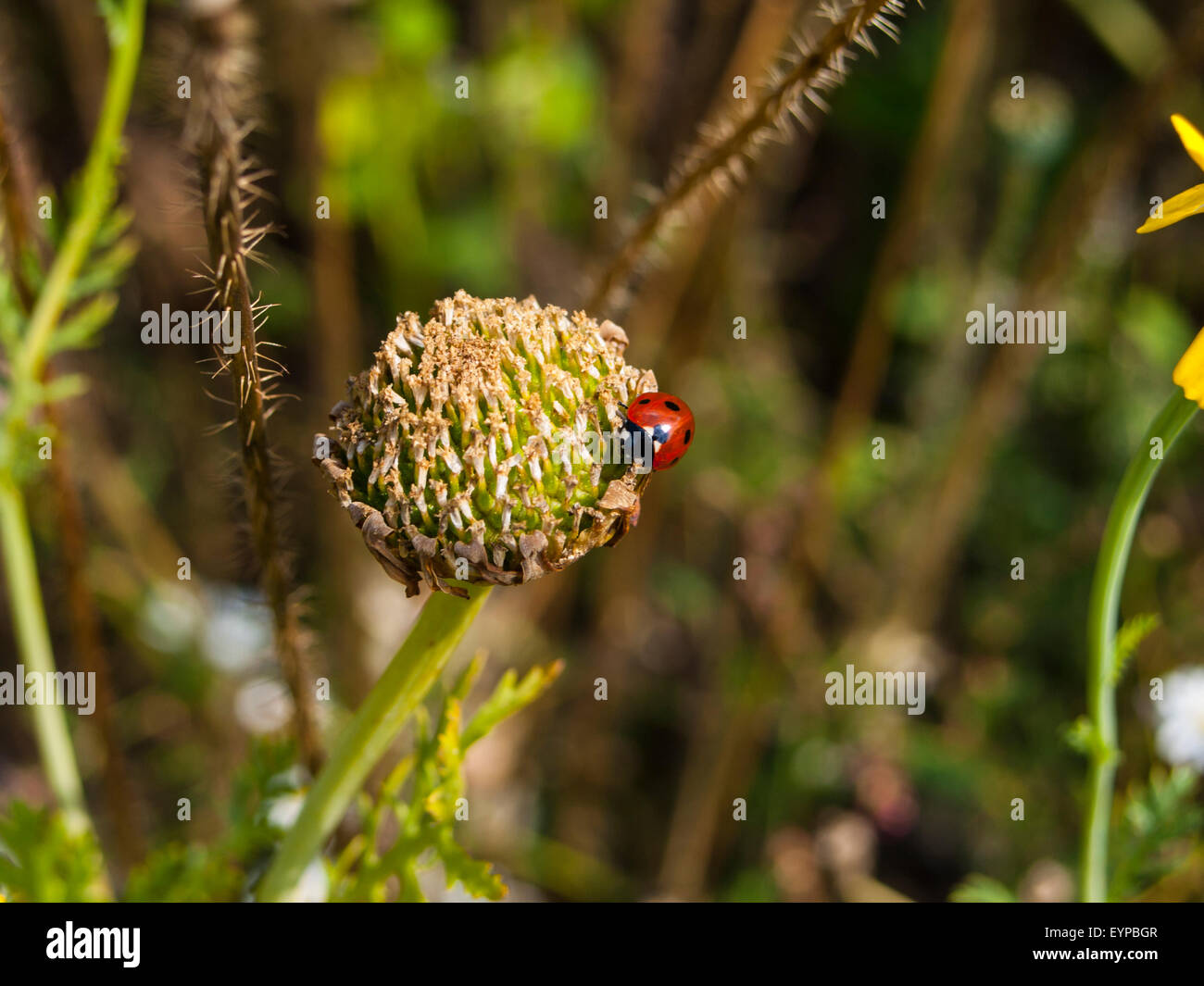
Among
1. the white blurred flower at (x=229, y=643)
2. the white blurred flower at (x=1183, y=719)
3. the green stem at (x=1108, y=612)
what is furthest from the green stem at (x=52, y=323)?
the white blurred flower at (x=1183, y=719)

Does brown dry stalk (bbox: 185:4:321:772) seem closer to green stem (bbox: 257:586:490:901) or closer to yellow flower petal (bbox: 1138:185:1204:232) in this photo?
green stem (bbox: 257:586:490:901)

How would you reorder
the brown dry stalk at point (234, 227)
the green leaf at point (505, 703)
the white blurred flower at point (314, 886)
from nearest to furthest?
the brown dry stalk at point (234, 227) → the green leaf at point (505, 703) → the white blurred flower at point (314, 886)

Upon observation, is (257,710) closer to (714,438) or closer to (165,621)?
(165,621)

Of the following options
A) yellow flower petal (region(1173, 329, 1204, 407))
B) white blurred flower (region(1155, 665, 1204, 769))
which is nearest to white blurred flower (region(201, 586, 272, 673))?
white blurred flower (region(1155, 665, 1204, 769))

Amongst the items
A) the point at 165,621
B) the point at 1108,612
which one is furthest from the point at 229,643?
the point at 1108,612

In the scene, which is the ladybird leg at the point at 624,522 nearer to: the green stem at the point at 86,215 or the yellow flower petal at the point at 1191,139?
the yellow flower petal at the point at 1191,139
